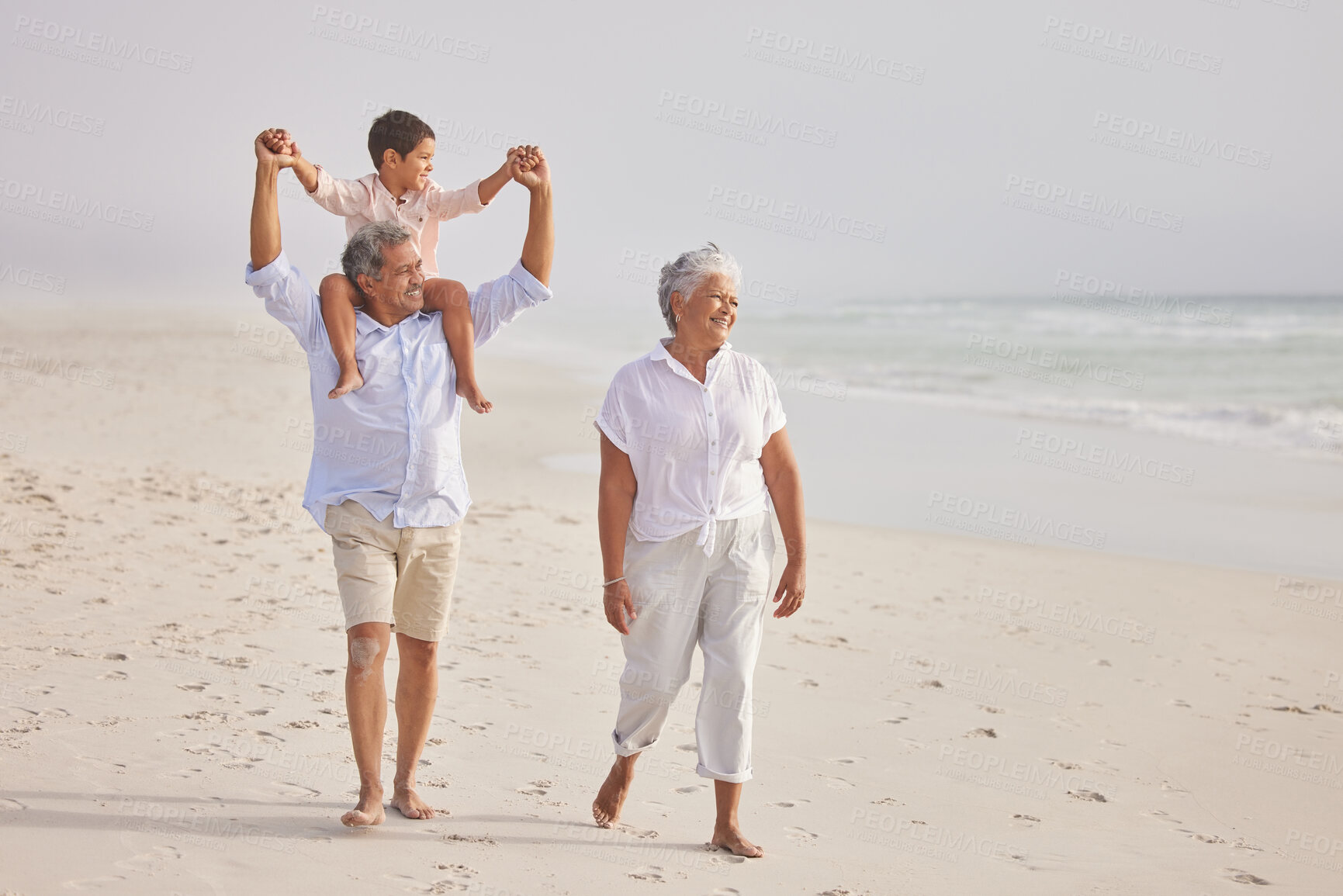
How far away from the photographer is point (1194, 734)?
510 centimetres

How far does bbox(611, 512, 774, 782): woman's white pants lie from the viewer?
3518 mm

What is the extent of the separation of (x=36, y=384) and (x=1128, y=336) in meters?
23.6

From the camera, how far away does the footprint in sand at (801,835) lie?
3.76 meters

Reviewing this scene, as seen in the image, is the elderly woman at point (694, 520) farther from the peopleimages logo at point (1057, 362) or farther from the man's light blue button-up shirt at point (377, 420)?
the peopleimages logo at point (1057, 362)

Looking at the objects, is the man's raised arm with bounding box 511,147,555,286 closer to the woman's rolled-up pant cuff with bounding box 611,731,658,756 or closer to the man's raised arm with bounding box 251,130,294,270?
the man's raised arm with bounding box 251,130,294,270

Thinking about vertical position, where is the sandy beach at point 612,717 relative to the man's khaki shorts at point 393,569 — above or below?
below

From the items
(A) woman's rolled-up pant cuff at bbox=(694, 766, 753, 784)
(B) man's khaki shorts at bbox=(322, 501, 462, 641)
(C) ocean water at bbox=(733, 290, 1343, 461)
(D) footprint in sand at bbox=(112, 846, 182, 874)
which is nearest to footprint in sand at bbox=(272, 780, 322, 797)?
(D) footprint in sand at bbox=(112, 846, 182, 874)

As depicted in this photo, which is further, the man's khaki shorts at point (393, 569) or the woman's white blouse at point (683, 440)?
the woman's white blouse at point (683, 440)

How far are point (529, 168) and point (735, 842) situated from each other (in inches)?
86.9

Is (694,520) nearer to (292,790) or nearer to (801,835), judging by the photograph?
(801,835)

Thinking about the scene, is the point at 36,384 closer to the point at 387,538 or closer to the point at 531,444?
the point at 531,444

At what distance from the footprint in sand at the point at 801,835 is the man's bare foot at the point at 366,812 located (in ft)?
4.37

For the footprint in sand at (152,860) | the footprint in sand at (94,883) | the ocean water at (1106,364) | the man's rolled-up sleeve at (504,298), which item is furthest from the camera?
the ocean water at (1106,364)

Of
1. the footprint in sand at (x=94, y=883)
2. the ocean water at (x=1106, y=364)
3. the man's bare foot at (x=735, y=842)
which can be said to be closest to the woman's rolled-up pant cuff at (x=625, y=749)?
the man's bare foot at (x=735, y=842)
